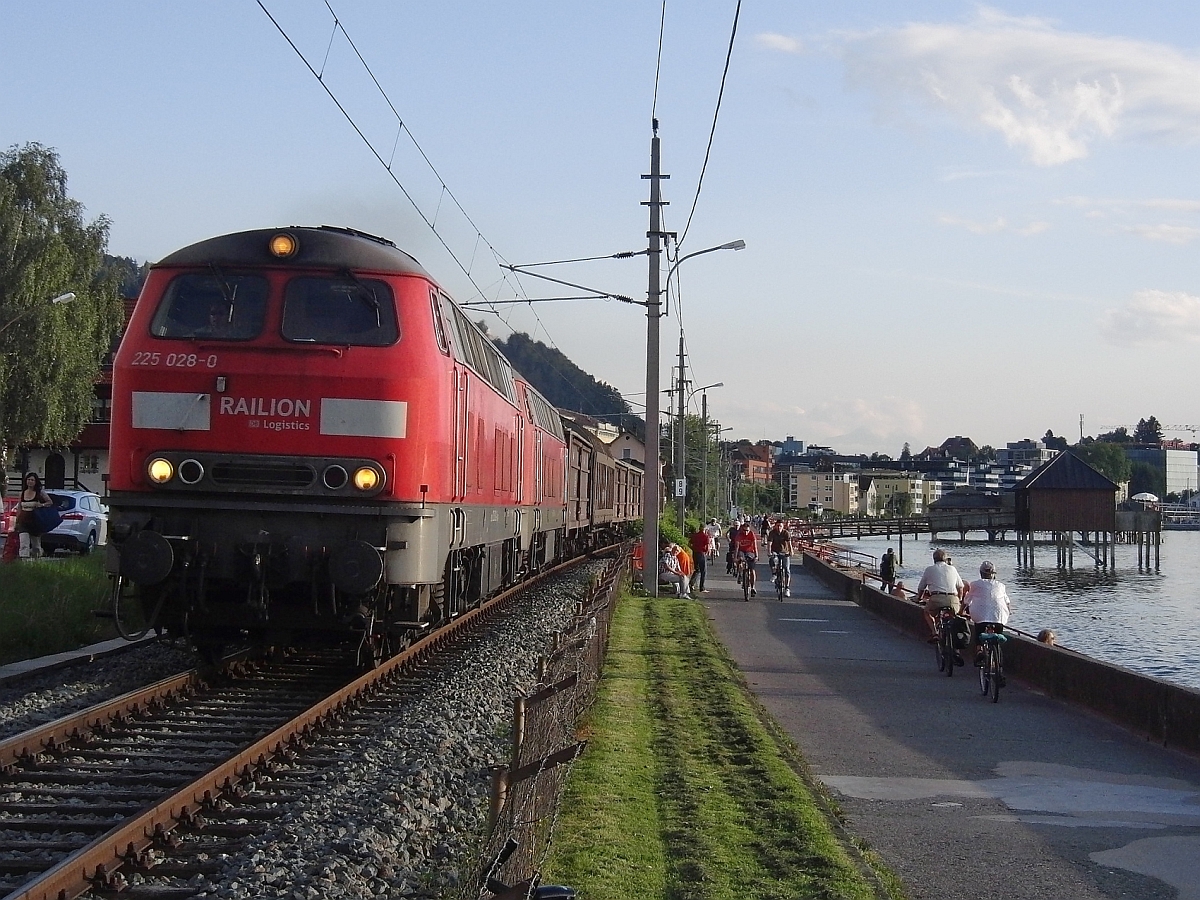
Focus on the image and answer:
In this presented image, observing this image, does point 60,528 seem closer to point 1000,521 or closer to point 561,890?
point 561,890

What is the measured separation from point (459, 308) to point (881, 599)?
503 inches

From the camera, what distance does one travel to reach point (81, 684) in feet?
37.2

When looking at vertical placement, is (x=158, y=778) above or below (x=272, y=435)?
below

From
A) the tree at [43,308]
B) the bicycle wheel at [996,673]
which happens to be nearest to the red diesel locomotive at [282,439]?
the bicycle wheel at [996,673]

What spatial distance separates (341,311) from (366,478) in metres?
1.46

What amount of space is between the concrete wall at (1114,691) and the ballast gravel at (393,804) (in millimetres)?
5155

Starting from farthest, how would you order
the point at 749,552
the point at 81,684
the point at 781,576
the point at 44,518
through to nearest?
the point at 781,576 < the point at 749,552 < the point at 44,518 < the point at 81,684

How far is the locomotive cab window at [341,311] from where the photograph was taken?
11.0 metres

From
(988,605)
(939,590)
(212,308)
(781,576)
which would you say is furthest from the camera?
(781,576)

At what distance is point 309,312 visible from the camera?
11062mm

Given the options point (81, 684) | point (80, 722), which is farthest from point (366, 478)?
point (81, 684)

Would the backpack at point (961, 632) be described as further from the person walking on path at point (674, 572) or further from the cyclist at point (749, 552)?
the cyclist at point (749, 552)

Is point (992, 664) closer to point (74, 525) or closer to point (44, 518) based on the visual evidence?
point (44, 518)

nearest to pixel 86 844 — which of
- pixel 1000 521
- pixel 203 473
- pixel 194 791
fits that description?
pixel 194 791
